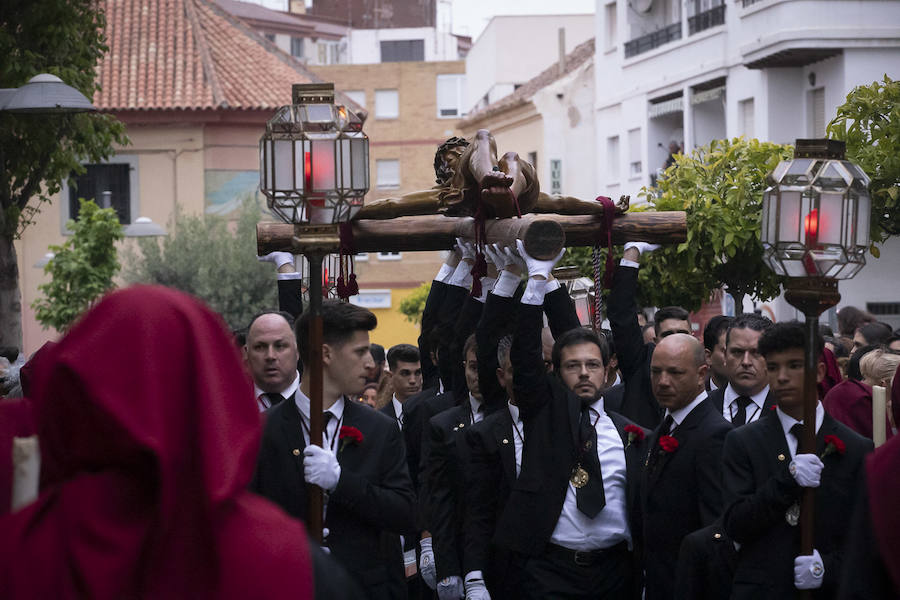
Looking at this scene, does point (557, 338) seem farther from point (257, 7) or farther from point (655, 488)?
point (257, 7)

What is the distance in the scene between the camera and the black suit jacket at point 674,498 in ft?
19.5

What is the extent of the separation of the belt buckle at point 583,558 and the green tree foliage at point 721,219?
6465 millimetres

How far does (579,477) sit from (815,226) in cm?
152

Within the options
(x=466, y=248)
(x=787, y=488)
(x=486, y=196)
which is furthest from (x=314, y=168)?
(x=787, y=488)

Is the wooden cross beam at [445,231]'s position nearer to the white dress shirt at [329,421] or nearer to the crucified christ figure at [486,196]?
the crucified christ figure at [486,196]

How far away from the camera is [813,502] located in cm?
509

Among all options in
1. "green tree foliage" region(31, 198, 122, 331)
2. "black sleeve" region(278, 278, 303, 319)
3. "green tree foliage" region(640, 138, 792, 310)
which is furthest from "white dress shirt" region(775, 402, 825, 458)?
"green tree foliage" region(31, 198, 122, 331)

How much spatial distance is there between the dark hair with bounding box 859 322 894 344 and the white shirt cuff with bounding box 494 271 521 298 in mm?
6866

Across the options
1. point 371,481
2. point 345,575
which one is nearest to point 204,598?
point 345,575

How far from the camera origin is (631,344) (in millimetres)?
7816

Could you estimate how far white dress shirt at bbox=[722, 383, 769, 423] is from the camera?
7418 millimetres

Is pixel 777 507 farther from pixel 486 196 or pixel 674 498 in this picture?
Result: pixel 486 196

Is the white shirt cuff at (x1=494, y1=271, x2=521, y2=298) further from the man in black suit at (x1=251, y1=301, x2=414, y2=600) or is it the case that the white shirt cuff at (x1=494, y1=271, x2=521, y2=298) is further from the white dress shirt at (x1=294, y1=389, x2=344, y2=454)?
the white dress shirt at (x1=294, y1=389, x2=344, y2=454)

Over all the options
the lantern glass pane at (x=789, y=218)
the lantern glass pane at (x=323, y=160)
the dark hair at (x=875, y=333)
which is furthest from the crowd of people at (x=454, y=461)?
the dark hair at (x=875, y=333)
